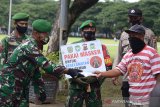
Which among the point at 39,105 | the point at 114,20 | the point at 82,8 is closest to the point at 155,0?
the point at 114,20

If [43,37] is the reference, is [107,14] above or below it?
above

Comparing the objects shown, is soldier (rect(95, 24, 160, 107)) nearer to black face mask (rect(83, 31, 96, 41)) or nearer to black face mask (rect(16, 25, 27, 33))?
black face mask (rect(83, 31, 96, 41))

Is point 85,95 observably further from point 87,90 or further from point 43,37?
point 43,37

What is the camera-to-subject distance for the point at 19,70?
4.43 meters

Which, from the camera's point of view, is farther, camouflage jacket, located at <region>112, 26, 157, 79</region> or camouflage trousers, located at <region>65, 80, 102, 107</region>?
camouflage jacket, located at <region>112, 26, 157, 79</region>

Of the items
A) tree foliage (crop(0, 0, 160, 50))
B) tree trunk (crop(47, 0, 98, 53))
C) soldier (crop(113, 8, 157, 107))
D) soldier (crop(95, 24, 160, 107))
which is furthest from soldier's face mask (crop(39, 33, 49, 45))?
tree foliage (crop(0, 0, 160, 50))

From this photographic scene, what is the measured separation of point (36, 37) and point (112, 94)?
20.8ft

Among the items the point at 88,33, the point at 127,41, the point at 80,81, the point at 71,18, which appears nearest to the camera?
the point at 80,81

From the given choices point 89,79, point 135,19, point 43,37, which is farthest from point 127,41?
point 43,37

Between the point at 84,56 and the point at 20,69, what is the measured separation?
1.30 m

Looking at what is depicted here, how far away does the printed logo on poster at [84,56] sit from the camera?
5449 mm

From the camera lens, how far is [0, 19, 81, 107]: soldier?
438 cm

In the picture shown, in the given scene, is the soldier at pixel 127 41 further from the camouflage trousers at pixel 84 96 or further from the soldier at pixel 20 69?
the soldier at pixel 20 69

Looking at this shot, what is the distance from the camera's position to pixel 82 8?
40.8 feet
